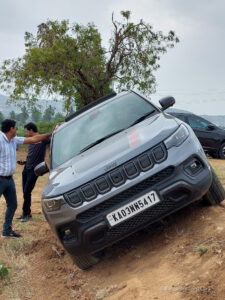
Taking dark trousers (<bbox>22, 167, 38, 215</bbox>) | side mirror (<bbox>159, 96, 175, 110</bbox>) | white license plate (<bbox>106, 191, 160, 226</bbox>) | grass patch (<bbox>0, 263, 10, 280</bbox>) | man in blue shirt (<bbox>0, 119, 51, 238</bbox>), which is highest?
side mirror (<bbox>159, 96, 175, 110</bbox>)

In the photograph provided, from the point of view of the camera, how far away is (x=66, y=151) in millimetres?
5094

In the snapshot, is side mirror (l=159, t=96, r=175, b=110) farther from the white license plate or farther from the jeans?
the jeans

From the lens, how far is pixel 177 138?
163 inches

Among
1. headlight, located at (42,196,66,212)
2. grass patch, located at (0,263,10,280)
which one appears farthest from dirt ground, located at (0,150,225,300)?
headlight, located at (42,196,66,212)

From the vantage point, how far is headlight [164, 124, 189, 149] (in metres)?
4.05

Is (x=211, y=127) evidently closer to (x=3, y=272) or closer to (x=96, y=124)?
(x=96, y=124)

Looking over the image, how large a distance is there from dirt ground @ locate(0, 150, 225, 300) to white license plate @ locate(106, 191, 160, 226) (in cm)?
61

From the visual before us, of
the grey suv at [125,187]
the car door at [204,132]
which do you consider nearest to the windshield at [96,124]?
the grey suv at [125,187]

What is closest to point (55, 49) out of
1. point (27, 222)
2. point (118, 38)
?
point (118, 38)

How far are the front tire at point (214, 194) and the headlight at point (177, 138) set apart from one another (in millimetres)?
663

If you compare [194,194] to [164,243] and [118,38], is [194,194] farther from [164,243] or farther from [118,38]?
[118,38]

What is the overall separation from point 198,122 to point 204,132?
46 centimetres

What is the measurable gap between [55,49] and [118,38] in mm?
4831

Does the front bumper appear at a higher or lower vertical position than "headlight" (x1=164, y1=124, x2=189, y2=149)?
lower
